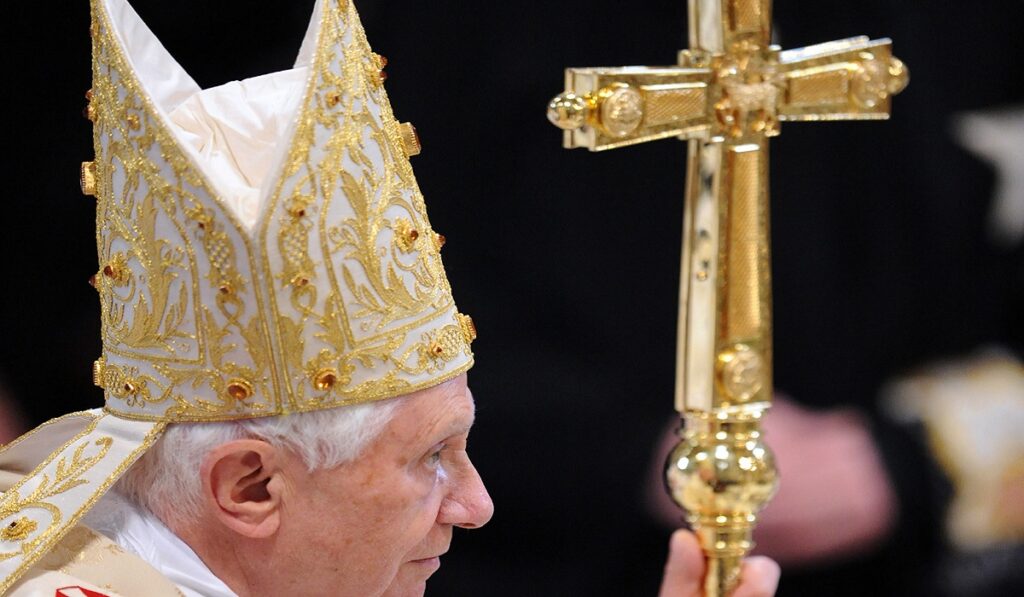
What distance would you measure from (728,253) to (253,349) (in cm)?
53

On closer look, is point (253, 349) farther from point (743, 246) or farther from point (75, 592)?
point (743, 246)

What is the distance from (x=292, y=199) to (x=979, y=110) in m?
1.74

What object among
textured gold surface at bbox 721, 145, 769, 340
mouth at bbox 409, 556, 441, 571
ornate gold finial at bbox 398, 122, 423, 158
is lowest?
mouth at bbox 409, 556, 441, 571

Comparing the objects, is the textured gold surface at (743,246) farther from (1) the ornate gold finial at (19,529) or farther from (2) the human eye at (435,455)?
(1) the ornate gold finial at (19,529)

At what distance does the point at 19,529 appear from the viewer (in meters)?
1.65

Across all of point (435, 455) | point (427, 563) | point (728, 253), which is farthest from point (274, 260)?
point (728, 253)

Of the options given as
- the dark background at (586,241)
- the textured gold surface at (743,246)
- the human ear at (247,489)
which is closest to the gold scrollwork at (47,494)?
the human ear at (247,489)

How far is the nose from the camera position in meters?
1.82

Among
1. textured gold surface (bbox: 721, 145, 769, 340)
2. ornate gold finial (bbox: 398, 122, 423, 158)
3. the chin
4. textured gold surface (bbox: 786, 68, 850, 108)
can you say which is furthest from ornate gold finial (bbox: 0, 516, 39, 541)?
textured gold surface (bbox: 786, 68, 850, 108)

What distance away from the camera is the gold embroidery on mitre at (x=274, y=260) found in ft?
5.43

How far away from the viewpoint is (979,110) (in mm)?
3037

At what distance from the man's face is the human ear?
17mm

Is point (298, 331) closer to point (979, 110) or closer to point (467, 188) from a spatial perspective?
point (467, 188)

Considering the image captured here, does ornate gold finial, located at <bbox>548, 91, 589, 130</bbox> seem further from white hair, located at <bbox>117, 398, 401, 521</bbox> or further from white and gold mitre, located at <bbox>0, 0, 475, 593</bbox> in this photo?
white hair, located at <bbox>117, 398, 401, 521</bbox>
